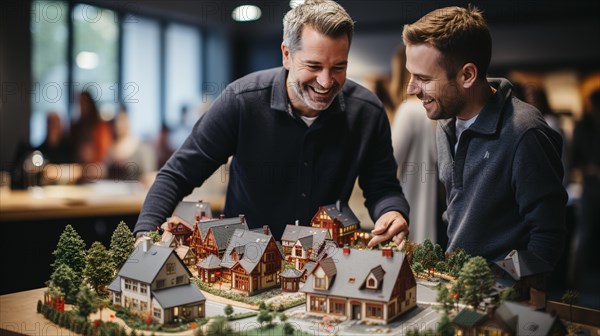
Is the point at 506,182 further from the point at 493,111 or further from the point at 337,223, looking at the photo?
the point at 337,223

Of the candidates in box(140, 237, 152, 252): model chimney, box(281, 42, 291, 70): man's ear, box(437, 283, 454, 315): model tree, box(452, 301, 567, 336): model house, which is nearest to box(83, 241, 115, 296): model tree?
box(140, 237, 152, 252): model chimney

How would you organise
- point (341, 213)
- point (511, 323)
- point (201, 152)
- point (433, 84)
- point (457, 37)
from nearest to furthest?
point (511, 323) < point (457, 37) < point (433, 84) < point (341, 213) < point (201, 152)

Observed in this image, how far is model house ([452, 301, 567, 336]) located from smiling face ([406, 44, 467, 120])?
1.30 m

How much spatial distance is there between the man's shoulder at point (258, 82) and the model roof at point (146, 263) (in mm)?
1721

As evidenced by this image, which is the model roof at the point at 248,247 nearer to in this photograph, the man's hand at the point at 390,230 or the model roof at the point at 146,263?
the model roof at the point at 146,263

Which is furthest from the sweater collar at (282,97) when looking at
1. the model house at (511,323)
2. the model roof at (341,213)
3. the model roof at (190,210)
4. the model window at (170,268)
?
the model house at (511,323)

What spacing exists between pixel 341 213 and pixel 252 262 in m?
1.04

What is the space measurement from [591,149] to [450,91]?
5849 mm

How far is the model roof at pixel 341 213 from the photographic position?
15.9ft

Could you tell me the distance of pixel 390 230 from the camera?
4.67m

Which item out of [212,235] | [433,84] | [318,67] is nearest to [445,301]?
[433,84]

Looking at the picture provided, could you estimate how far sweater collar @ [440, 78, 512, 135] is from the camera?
396 cm

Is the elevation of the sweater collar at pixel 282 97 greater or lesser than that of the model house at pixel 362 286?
greater

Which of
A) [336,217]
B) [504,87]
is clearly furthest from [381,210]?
[504,87]
